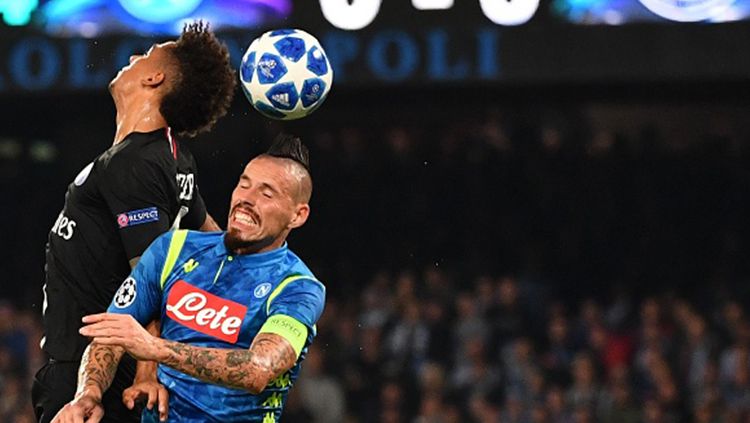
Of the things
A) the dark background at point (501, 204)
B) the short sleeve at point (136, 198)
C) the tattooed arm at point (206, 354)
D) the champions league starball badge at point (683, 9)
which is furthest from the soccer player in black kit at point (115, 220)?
the champions league starball badge at point (683, 9)

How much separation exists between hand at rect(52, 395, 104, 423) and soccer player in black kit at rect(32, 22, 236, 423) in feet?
1.68

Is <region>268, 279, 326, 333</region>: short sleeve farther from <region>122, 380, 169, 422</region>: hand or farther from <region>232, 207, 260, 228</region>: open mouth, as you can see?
<region>122, 380, 169, 422</region>: hand

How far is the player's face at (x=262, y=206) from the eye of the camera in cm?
450

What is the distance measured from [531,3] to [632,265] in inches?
131

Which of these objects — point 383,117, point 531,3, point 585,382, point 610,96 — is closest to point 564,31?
point 531,3

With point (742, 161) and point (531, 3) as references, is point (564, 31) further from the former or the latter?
point (742, 161)

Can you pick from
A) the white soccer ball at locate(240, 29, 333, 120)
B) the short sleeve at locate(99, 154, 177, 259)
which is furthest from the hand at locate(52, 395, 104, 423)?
the white soccer ball at locate(240, 29, 333, 120)

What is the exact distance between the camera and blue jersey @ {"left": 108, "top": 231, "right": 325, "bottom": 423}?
4430 mm

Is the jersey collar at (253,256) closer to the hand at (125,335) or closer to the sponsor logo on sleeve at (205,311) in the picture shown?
the sponsor logo on sleeve at (205,311)

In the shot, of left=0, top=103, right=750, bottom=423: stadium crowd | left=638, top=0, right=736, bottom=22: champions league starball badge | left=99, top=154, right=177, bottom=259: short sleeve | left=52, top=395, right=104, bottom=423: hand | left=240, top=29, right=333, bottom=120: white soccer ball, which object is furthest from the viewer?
left=0, top=103, right=750, bottom=423: stadium crowd

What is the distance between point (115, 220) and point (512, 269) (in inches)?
364

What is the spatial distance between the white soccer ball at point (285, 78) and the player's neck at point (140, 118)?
50 cm

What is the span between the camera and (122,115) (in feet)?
16.9

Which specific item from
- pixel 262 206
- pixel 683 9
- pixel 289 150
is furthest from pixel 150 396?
pixel 683 9
